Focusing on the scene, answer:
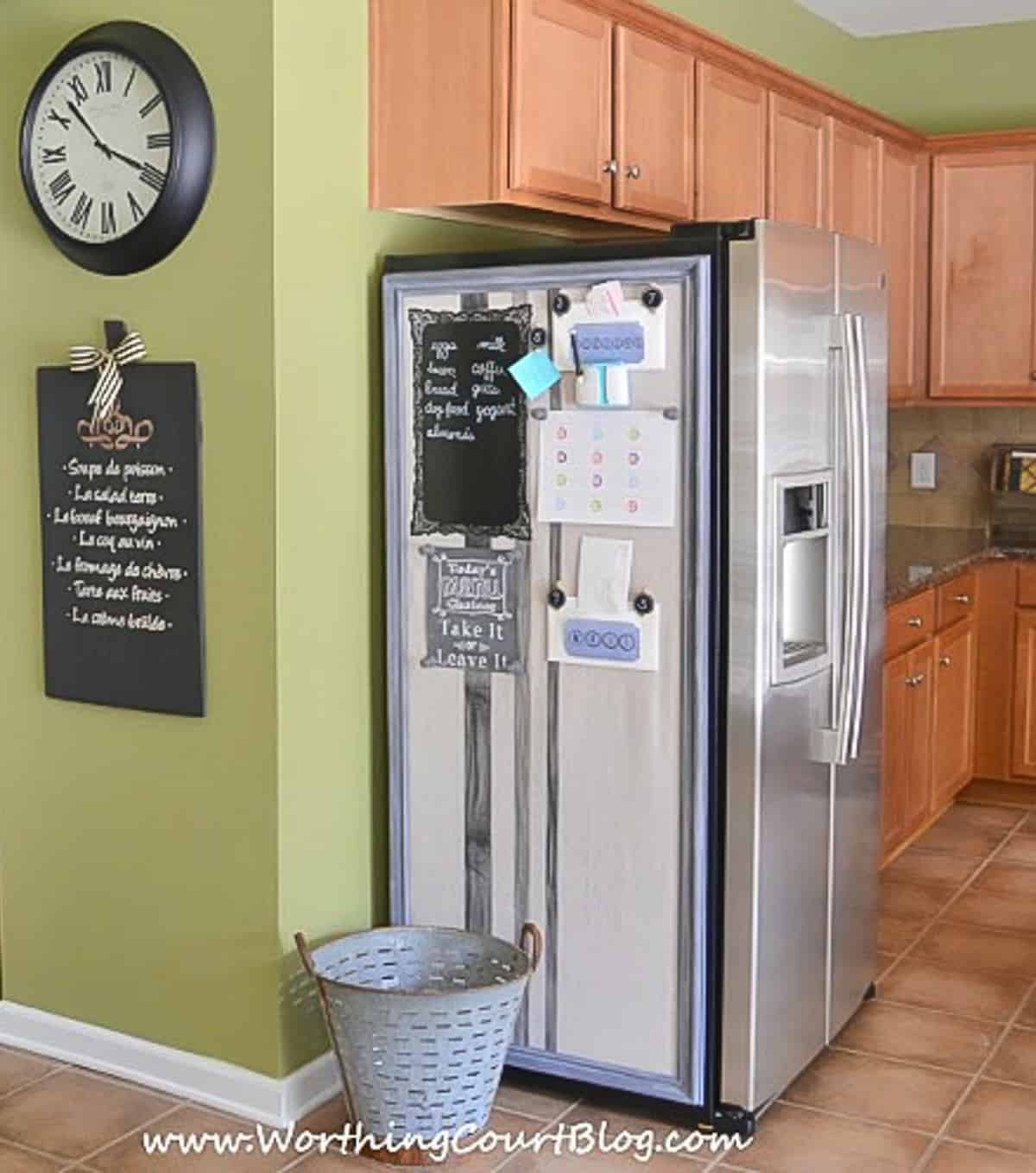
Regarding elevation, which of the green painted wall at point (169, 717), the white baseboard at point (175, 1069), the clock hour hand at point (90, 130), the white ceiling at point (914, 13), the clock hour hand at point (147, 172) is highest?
the white ceiling at point (914, 13)

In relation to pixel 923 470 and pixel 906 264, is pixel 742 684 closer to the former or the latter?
pixel 906 264

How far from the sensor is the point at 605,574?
10.8ft

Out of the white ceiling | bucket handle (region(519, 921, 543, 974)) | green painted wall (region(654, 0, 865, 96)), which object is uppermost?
the white ceiling

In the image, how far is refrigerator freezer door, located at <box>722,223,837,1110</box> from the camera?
3.16m

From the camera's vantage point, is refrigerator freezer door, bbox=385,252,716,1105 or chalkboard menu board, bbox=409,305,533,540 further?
chalkboard menu board, bbox=409,305,533,540

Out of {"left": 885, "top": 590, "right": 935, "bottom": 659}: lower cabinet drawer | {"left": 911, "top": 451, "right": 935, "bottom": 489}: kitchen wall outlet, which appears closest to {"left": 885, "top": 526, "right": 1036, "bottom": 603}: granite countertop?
{"left": 885, "top": 590, "right": 935, "bottom": 659}: lower cabinet drawer

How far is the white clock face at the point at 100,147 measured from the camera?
129 inches

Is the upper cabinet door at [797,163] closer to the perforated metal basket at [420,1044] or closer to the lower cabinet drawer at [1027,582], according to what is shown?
the lower cabinet drawer at [1027,582]

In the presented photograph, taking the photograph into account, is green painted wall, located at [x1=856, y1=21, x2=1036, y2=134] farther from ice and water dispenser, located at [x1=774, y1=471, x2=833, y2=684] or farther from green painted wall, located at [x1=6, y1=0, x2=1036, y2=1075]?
ice and water dispenser, located at [x1=774, y1=471, x2=833, y2=684]

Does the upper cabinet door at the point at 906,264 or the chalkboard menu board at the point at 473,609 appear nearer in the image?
the chalkboard menu board at the point at 473,609

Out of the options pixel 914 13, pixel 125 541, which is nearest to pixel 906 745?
pixel 914 13

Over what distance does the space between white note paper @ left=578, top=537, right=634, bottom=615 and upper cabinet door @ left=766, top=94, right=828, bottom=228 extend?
64.9 inches

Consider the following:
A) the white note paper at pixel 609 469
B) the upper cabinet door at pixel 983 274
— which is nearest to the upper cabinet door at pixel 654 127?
the white note paper at pixel 609 469

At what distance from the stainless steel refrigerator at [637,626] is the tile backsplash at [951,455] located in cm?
266
